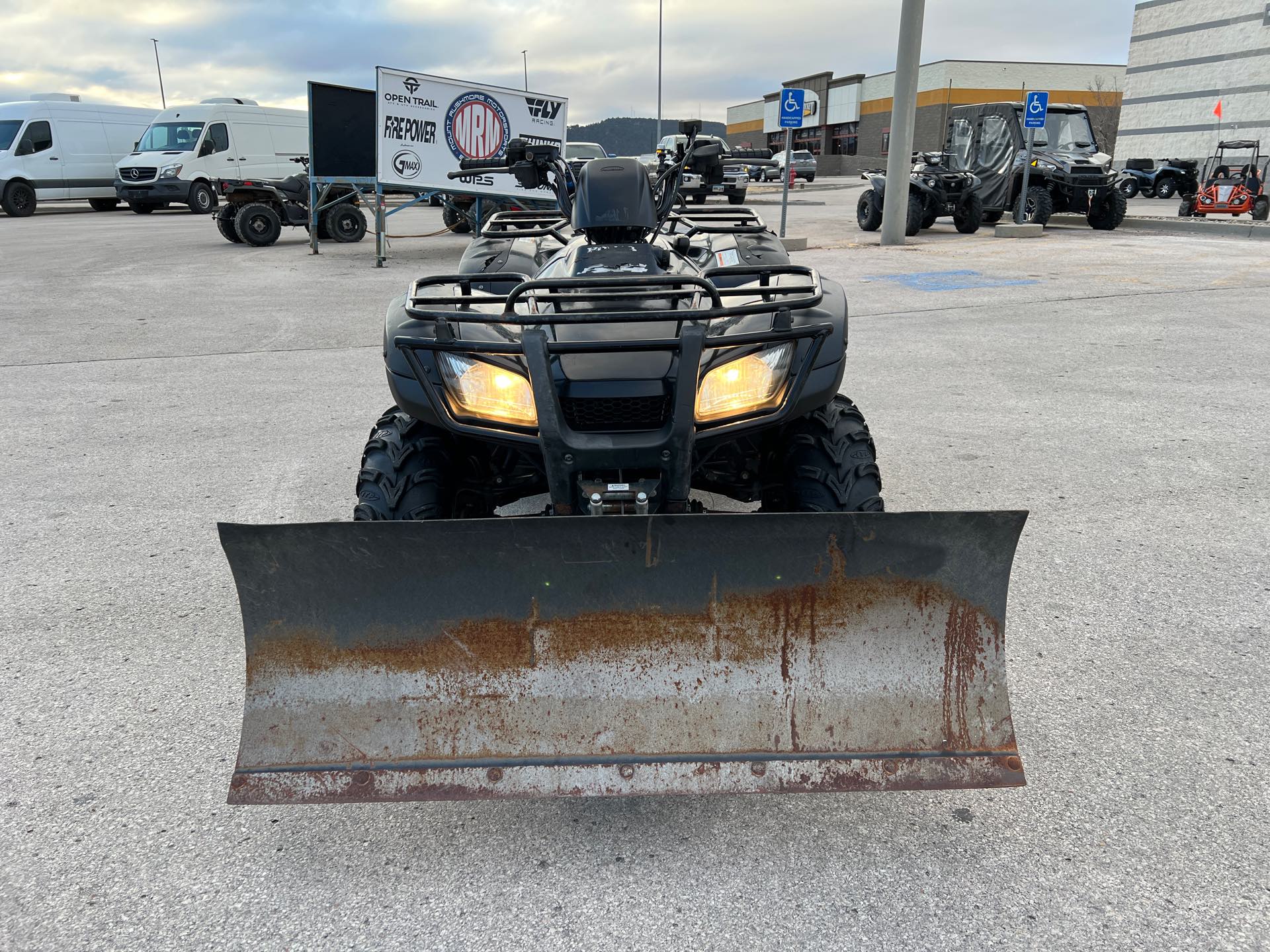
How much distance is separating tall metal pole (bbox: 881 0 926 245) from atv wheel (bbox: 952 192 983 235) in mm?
1663

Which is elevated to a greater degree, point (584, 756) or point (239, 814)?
point (584, 756)

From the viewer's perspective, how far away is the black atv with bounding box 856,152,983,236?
15.9m

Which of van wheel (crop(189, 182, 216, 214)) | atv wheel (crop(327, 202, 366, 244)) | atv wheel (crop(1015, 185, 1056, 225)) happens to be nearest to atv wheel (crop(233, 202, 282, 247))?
atv wheel (crop(327, 202, 366, 244))

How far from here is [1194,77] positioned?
1225 inches

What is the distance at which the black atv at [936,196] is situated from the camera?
1593cm

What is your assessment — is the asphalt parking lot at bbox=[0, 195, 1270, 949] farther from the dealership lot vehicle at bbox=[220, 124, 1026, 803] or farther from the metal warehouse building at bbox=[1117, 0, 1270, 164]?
the metal warehouse building at bbox=[1117, 0, 1270, 164]

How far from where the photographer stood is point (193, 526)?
12.9ft

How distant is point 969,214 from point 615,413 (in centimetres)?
1560

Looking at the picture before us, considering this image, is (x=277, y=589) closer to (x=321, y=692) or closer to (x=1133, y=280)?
(x=321, y=692)

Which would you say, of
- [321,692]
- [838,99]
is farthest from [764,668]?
[838,99]

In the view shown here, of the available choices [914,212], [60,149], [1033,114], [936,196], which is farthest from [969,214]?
[60,149]

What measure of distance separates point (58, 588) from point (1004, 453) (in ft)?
13.1

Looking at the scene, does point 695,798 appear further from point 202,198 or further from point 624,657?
point 202,198

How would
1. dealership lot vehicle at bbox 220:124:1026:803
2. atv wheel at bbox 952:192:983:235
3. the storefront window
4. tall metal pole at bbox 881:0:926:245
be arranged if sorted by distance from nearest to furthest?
1. dealership lot vehicle at bbox 220:124:1026:803
2. tall metal pole at bbox 881:0:926:245
3. atv wheel at bbox 952:192:983:235
4. the storefront window
